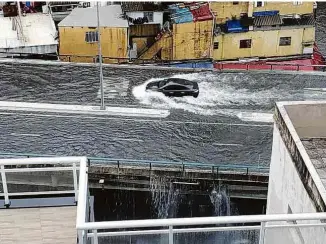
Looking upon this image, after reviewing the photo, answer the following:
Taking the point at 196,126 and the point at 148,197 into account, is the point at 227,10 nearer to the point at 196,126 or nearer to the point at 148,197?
the point at 196,126

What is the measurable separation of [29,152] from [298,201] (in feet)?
58.1

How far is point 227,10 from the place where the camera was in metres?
41.0

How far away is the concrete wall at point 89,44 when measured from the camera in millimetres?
39312

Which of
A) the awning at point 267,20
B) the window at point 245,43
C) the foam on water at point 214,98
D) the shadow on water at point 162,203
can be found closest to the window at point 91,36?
the foam on water at point 214,98

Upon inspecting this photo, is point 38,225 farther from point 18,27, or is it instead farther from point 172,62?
point 18,27

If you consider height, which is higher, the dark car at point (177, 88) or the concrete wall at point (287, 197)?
the concrete wall at point (287, 197)

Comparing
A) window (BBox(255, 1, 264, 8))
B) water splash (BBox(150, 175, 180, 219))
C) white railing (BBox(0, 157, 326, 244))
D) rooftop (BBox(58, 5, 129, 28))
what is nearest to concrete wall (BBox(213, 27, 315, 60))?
window (BBox(255, 1, 264, 8))

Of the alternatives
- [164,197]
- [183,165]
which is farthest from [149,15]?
[164,197]

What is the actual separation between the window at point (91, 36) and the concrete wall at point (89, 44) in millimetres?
187

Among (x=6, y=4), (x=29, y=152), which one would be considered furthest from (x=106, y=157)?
(x=6, y=4)

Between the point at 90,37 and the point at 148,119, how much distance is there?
10.2 metres

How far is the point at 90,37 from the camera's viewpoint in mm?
39844

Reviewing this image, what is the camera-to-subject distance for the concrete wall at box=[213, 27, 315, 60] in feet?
136

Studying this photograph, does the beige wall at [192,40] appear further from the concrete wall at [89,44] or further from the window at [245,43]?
the concrete wall at [89,44]
